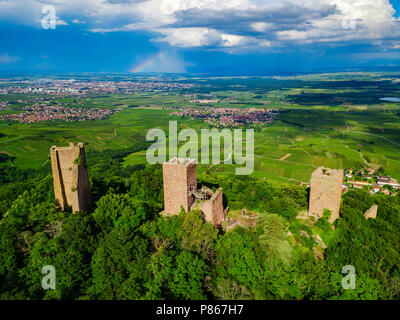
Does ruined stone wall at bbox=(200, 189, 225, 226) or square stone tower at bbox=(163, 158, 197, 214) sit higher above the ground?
square stone tower at bbox=(163, 158, 197, 214)

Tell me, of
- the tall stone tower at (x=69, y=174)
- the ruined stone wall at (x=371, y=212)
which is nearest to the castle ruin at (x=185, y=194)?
the tall stone tower at (x=69, y=174)

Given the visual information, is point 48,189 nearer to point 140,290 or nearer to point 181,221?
point 181,221

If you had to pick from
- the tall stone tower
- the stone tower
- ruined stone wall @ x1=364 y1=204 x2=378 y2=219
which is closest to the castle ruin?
the tall stone tower

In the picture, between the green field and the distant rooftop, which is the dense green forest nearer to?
the distant rooftop

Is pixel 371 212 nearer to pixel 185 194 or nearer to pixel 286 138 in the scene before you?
pixel 185 194

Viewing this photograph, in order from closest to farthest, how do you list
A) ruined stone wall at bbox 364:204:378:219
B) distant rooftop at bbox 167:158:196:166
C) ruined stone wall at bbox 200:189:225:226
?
ruined stone wall at bbox 200:189:225:226 → distant rooftop at bbox 167:158:196:166 → ruined stone wall at bbox 364:204:378:219

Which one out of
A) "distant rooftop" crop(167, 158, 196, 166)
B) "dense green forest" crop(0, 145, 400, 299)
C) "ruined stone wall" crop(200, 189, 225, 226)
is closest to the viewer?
"dense green forest" crop(0, 145, 400, 299)
